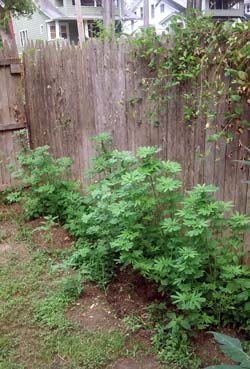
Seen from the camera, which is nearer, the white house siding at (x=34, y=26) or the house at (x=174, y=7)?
the house at (x=174, y=7)

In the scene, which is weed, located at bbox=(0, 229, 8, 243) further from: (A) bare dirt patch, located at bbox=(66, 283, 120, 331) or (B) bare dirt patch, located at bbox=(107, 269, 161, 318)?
(B) bare dirt patch, located at bbox=(107, 269, 161, 318)

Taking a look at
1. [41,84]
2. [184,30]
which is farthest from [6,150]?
[184,30]

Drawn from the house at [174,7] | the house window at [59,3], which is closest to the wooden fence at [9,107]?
the house at [174,7]

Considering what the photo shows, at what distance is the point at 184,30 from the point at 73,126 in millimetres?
→ 2029

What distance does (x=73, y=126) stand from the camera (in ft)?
14.0

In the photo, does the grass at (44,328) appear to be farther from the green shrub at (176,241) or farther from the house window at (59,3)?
the house window at (59,3)

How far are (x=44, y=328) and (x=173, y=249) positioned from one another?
Result: 1.04 meters

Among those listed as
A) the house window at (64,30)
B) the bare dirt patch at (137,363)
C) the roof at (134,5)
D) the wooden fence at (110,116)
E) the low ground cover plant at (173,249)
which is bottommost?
the bare dirt patch at (137,363)

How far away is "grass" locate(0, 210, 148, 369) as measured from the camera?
2193 millimetres

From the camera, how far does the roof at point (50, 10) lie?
21656 mm

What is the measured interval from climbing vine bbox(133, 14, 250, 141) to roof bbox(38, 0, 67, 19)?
21.2 m

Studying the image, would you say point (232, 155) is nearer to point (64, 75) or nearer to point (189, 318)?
point (189, 318)

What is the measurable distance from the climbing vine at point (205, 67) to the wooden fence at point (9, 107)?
2.54 m

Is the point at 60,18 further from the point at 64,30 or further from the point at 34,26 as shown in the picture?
the point at 34,26
